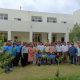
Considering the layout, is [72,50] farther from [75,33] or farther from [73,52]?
[75,33]

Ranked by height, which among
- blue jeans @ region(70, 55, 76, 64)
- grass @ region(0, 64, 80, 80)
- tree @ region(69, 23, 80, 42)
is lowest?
grass @ region(0, 64, 80, 80)

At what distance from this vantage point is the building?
35.1 m

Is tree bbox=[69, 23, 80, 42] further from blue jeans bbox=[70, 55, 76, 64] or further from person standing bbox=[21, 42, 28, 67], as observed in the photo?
person standing bbox=[21, 42, 28, 67]

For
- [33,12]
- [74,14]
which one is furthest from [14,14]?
[74,14]

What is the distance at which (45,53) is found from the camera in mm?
18719

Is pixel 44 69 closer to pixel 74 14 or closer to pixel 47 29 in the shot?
pixel 47 29

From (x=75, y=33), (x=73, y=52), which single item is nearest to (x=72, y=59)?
(x=73, y=52)

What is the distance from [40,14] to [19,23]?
8983mm

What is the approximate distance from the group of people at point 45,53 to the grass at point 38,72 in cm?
54

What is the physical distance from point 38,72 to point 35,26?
66.1 feet

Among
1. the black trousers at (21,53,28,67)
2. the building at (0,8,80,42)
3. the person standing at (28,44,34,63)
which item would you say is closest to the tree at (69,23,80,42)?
the building at (0,8,80,42)

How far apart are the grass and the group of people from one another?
0.54 m

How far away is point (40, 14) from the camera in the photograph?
43.7 metres

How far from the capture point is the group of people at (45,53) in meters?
18.0
